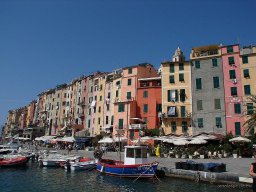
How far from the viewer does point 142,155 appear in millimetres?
27203

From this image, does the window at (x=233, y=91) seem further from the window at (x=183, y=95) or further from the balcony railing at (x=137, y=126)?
the balcony railing at (x=137, y=126)

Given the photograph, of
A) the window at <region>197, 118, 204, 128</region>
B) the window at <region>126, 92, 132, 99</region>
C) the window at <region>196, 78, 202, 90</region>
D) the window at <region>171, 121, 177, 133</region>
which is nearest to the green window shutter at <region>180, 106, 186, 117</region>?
the window at <region>171, 121, 177, 133</region>

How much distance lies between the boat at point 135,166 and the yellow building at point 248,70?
23.7 meters

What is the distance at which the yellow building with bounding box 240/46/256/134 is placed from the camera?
4341 centimetres

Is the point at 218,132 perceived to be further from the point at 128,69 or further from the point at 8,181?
the point at 8,181

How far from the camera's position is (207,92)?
154ft

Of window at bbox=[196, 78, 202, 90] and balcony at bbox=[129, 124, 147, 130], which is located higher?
window at bbox=[196, 78, 202, 90]

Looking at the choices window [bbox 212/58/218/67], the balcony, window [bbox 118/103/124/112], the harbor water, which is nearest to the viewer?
the harbor water

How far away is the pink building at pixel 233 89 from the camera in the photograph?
142ft

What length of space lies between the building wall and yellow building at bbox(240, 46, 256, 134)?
11.8ft

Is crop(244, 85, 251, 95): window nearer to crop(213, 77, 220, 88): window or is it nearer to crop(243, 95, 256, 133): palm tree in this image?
crop(243, 95, 256, 133): palm tree

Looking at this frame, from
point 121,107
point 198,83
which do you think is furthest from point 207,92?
point 121,107

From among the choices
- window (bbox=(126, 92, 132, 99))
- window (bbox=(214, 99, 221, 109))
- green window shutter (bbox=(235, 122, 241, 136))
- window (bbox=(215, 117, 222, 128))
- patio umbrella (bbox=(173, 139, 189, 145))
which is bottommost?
patio umbrella (bbox=(173, 139, 189, 145))

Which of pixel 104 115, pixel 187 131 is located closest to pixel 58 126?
pixel 104 115
